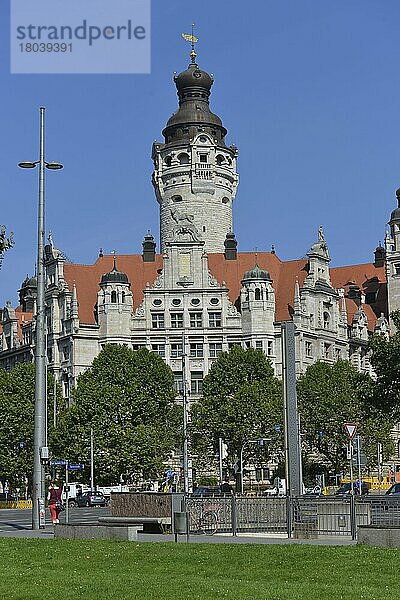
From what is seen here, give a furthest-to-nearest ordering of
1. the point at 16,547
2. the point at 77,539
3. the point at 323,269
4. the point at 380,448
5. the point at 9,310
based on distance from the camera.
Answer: the point at 9,310
the point at 323,269
the point at 380,448
the point at 77,539
the point at 16,547

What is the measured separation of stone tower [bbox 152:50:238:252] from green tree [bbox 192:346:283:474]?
3744 cm

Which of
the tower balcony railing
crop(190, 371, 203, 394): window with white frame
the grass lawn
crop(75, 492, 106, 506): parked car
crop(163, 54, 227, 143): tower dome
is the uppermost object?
crop(163, 54, 227, 143): tower dome

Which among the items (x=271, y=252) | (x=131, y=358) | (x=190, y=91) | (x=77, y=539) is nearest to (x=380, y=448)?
(x=131, y=358)

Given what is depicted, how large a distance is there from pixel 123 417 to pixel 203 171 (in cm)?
5154

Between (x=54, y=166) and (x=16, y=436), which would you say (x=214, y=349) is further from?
(x=54, y=166)

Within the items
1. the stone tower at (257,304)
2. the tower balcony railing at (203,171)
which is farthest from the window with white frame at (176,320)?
the tower balcony railing at (203,171)

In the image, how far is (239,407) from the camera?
341 ft

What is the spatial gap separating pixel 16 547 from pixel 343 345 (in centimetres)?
10776

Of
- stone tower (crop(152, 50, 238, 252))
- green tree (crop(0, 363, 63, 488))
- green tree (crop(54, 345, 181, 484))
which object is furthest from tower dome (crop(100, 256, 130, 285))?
green tree (crop(0, 363, 63, 488))

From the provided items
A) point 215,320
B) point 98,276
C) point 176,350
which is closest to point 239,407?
point 176,350

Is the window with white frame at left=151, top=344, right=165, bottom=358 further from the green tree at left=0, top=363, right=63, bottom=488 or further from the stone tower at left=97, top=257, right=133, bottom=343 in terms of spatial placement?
the green tree at left=0, top=363, right=63, bottom=488

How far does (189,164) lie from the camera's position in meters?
147

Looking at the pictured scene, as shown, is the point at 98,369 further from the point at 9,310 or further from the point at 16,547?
the point at 16,547

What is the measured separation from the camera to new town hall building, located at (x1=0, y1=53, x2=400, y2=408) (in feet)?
416
